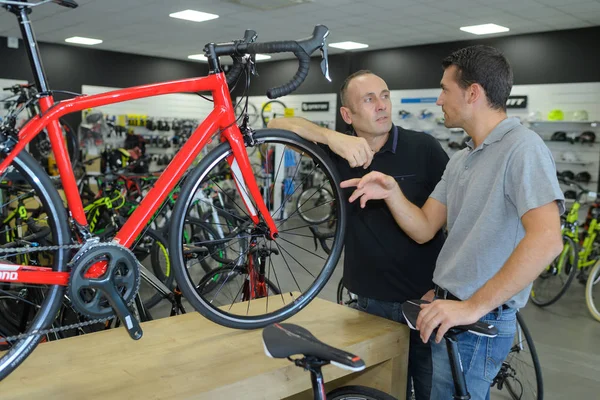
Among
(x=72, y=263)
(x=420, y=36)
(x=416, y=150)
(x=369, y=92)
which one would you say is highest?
(x=420, y=36)

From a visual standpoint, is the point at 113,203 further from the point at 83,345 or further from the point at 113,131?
the point at 113,131

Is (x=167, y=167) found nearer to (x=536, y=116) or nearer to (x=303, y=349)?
(x=303, y=349)

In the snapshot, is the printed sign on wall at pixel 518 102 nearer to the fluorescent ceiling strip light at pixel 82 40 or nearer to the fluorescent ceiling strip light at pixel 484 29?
the fluorescent ceiling strip light at pixel 484 29

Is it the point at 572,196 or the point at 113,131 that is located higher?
the point at 113,131

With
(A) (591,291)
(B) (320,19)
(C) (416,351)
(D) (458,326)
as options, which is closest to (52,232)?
(D) (458,326)

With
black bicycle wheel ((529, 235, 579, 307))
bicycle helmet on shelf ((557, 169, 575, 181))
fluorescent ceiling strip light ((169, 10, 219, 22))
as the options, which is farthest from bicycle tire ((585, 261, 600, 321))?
fluorescent ceiling strip light ((169, 10, 219, 22))

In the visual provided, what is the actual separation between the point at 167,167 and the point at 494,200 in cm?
99

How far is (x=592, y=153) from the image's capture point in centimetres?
834

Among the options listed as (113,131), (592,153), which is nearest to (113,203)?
(592,153)

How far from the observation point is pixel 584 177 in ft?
27.2

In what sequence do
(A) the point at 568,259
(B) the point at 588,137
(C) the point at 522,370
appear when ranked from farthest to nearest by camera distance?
1. (B) the point at 588,137
2. (A) the point at 568,259
3. (C) the point at 522,370

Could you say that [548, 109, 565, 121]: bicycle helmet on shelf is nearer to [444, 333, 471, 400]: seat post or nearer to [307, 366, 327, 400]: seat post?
[444, 333, 471, 400]: seat post

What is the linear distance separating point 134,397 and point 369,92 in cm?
145

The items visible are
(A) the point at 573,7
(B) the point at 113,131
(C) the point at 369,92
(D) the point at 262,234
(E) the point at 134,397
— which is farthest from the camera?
(B) the point at 113,131
